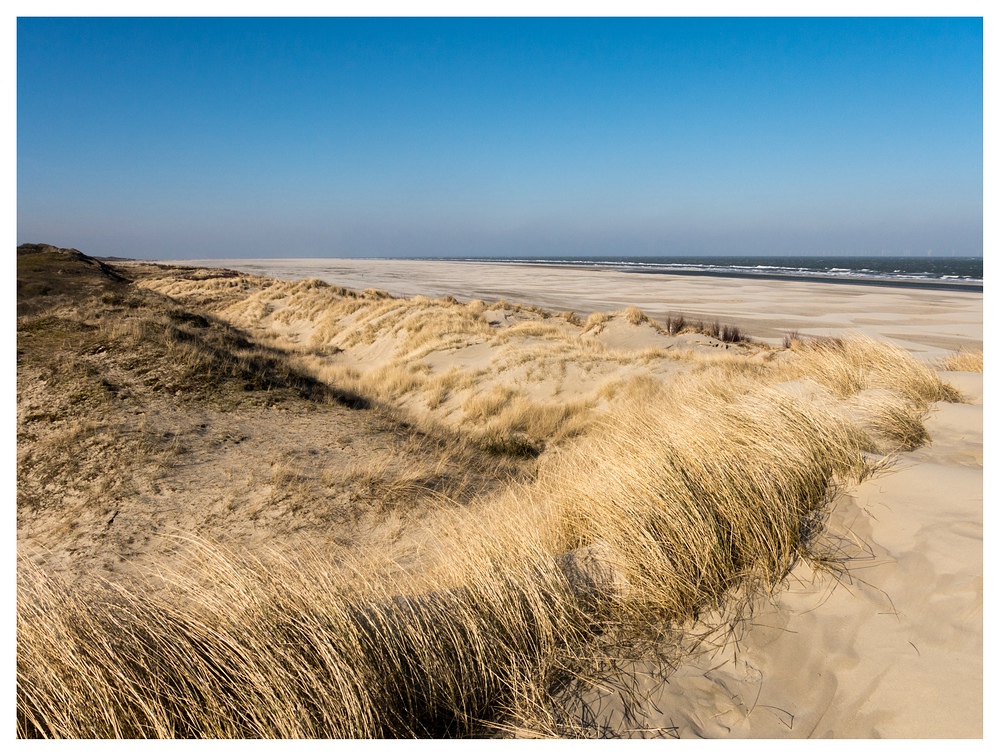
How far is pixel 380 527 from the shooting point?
22.2 feet

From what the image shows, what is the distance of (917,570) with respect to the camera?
3295 mm

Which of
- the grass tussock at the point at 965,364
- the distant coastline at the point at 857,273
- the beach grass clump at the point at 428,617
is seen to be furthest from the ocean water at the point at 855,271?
the beach grass clump at the point at 428,617

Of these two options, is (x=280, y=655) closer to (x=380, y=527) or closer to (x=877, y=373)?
(x=380, y=527)

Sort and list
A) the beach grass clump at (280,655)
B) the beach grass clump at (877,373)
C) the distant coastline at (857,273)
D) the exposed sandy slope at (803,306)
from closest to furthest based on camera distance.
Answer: the beach grass clump at (280,655), the beach grass clump at (877,373), the exposed sandy slope at (803,306), the distant coastline at (857,273)

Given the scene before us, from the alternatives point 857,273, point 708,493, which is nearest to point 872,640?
point 708,493

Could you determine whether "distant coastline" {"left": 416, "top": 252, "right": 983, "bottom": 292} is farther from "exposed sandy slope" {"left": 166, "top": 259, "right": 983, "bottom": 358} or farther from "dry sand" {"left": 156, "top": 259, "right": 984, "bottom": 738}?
"dry sand" {"left": 156, "top": 259, "right": 984, "bottom": 738}

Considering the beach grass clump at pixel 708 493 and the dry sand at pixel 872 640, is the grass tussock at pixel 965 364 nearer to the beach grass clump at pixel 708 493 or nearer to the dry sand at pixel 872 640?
the dry sand at pixel 872 640

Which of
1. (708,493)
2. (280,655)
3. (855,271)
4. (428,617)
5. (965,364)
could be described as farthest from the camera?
(855,271)

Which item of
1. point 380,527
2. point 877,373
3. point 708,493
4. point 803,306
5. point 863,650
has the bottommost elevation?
point 380,527

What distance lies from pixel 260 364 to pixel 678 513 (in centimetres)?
1076

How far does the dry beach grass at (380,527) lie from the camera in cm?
262

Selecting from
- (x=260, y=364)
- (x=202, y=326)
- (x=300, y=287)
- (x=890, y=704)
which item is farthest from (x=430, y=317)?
(x=890, y=704)

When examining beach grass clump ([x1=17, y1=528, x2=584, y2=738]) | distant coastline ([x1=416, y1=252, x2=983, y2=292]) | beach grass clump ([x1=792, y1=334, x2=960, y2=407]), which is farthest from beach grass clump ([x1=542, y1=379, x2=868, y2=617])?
distant coastline ([x1=416, y1=252, x2=983, y2=292])

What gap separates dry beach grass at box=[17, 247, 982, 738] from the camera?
262cm
